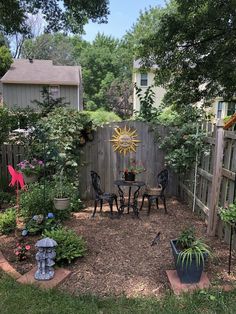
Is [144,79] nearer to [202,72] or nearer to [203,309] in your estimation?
[202,72]

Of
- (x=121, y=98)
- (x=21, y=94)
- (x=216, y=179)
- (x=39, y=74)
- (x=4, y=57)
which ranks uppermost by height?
Result: (x=4, y=57)

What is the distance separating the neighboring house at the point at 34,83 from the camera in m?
22.6

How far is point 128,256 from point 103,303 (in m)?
1.05

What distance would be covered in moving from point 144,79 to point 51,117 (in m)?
19.8

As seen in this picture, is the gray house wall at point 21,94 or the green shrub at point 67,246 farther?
the gray house wall at point 21,94

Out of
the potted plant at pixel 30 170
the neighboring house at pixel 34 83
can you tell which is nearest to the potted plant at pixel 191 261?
the potted plant at pixel 30 170

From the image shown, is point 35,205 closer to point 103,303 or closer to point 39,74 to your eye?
point 103,303

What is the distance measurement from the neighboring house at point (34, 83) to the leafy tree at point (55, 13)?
537 inches

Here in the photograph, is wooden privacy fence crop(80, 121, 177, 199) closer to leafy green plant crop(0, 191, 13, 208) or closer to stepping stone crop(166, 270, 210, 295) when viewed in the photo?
leafy green plant crop(0, 191, 13, 208)

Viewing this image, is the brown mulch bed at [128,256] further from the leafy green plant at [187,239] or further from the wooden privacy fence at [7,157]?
the wooden privacy fence at [7,157]

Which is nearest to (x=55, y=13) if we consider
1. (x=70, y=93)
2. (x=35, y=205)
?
(x=35, y=205)

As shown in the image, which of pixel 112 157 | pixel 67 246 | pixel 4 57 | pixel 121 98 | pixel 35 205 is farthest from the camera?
pixel 121 98

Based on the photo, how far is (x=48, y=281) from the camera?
3115 mm

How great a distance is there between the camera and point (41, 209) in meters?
4.75
